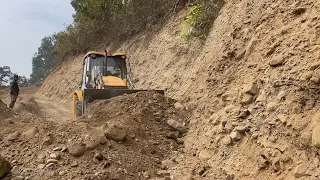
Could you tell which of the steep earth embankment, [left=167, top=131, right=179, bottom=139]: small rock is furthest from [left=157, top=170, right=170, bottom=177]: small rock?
[left=167, top=131, right=179, bottom=139]: small rock

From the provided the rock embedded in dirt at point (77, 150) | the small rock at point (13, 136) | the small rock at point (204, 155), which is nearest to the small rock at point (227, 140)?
the small rock at point (204, 155)

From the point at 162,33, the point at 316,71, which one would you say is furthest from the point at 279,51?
the point at 162,33

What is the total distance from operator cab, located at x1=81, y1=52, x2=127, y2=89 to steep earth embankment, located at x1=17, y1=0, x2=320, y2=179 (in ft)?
9.93

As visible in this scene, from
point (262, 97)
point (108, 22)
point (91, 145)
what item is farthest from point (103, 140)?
point (108, 22)

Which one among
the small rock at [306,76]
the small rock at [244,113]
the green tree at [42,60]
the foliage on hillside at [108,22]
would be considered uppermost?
the green tree at [42,60]

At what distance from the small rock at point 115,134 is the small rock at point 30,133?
1286 mm

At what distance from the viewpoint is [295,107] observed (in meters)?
4.44

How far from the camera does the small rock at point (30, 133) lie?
256 inches

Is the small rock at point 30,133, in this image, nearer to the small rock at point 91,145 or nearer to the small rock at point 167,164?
the small rock at point 91,145

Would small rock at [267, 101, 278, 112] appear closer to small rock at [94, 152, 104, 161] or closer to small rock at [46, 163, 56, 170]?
small rock at [94, 152, 104, 161]

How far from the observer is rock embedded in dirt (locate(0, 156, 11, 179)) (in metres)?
5.48

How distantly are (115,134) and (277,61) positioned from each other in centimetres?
294

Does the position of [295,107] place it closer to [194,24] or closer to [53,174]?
[53,174]

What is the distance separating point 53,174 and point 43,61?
7915 centimetres
